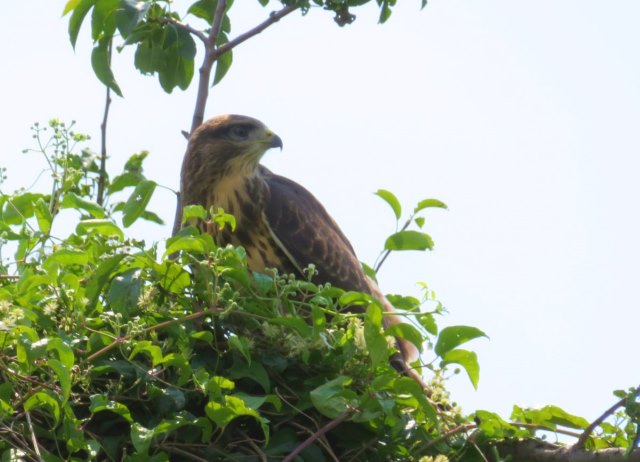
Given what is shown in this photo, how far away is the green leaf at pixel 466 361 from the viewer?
3697mm

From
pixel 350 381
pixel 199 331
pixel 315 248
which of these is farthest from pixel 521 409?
pixel 315 248

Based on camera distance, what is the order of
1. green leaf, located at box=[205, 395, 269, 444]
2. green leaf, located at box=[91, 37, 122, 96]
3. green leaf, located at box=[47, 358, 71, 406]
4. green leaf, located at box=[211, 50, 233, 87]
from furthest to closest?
1. green leaf, located at box=[211, 50, 233, 87]
2. green leaf, located at box=[91, 37, 122, 96]
3. green leaf, located at box=[205, 395, 269, 444]
4. green leaf, located at box=[47, 358, 71, 406]

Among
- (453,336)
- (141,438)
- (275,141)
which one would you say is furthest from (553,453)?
(275,141)

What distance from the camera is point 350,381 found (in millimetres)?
3602

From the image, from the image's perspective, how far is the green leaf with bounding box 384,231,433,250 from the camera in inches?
167

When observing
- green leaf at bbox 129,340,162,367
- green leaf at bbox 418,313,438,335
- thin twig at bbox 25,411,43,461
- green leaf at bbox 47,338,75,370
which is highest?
green leaf at bbox 418,313,438,335

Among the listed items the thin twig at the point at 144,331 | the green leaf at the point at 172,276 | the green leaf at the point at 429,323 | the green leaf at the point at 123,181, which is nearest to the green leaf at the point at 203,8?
the green leaf at the point at 123,181

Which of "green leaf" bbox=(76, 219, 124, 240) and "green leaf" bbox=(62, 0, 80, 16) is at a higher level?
"green leaf" bbox=(62, 0, 80, 16)

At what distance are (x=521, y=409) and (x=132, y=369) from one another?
119cm

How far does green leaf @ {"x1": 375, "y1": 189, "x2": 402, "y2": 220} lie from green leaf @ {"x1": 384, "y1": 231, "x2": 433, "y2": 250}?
75mm

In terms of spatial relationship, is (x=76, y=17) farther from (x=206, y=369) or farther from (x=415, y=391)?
(x=415, y=391)

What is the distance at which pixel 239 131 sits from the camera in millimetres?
5926

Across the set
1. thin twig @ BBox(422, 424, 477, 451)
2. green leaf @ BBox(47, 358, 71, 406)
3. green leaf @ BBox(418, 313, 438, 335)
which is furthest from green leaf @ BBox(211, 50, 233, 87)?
green leaf @ BBox(47, 358, 71, 406)

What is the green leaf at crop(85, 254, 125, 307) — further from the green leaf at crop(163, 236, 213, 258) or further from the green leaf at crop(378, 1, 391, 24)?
the green leaf at crop(378, 1, 391, 24)
